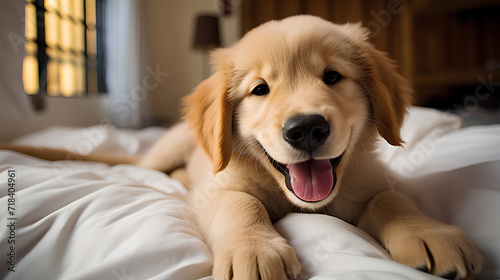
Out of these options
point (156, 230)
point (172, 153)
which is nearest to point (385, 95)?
point (156, 230)

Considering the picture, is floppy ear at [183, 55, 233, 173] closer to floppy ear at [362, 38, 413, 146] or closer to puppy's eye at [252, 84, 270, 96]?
puppy's eye at [252, 84, 270, 96]

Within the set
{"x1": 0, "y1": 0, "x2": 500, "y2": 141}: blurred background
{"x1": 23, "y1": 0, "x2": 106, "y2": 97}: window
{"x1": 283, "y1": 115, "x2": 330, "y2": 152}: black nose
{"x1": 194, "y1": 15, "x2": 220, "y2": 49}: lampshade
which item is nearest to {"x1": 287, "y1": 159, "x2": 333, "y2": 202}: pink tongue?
{"x1": 283, "y1": 115, "x2": 330, "y2": 152}: black nose

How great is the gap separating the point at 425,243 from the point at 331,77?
0.56 m

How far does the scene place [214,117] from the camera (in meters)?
1.12

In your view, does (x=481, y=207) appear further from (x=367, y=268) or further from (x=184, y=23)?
(x=184, y=23)

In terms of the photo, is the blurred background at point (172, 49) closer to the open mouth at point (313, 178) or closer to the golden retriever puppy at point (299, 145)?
the golden retriever puppy at point (299, 145)

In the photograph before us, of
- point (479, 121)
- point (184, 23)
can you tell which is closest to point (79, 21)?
point (184, 23)

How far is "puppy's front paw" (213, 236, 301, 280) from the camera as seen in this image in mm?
687

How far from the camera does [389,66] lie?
1.17 meters

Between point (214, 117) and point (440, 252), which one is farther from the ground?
point (214, 117)

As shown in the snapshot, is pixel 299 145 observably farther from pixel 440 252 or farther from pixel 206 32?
pixel 206 32

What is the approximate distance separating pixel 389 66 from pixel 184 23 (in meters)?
5.44

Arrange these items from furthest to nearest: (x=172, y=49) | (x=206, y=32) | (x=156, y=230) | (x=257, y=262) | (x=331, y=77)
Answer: (x=172, y=49) < (x=206, y=32) < (x=331, y=77) < (x=156, y=230) < (x=257, y=262)

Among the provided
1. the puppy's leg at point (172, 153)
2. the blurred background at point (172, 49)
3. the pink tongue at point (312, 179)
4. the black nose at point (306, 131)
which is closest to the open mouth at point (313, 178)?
the pink tongue at point (312, 179)
